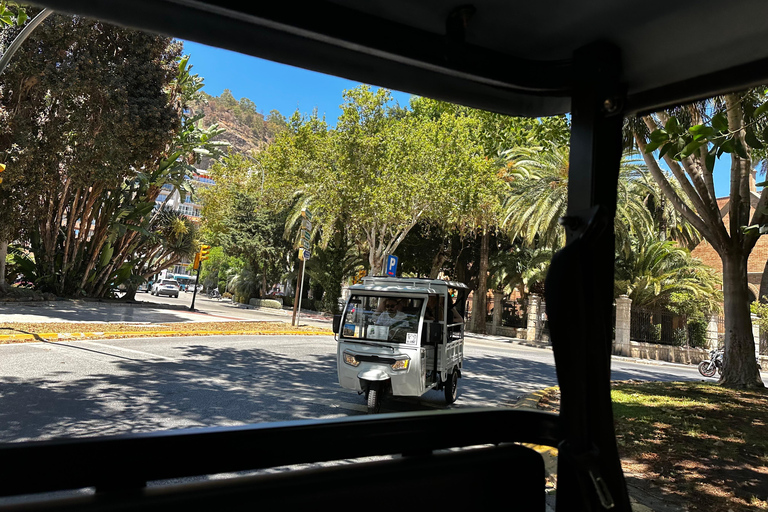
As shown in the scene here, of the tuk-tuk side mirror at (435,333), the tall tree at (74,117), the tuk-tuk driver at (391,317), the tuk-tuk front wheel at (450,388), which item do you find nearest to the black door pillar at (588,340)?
the tuk-tuk side mirror at (435,333)

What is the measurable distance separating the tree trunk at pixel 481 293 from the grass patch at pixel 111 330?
47.5 ft

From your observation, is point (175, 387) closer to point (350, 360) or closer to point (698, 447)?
point (350, 360)

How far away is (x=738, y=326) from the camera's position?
34.9ft

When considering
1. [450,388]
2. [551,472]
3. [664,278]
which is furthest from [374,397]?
[664,278]

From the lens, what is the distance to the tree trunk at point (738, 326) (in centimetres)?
1063

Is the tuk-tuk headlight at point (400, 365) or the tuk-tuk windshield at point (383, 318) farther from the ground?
the tuk-tuk windshield at point (383, 318)

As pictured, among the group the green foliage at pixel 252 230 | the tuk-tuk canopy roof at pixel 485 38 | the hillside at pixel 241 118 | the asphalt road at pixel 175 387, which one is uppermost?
the hillside at pixel 241 118

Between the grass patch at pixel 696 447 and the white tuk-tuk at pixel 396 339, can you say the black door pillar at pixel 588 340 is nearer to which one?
the grass patch at pixel 696 447

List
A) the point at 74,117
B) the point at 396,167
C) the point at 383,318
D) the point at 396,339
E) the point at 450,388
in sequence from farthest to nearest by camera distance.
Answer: the point at 396,167, the point at 74,117, the point at 450,388, the point at 383,318, the point at 396,339

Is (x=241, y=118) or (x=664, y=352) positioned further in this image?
(x=241, y=118)

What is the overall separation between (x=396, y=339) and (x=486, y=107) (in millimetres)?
5022

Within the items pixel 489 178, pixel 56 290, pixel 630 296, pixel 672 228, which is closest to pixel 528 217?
pixel 489 178

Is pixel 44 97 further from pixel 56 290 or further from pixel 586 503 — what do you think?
pixel 586 503

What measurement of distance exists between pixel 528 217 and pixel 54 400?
64.9 ft
